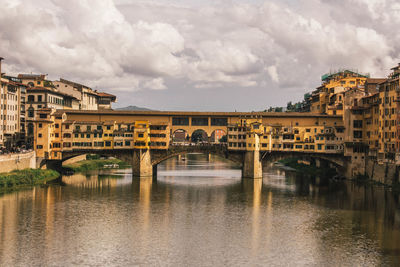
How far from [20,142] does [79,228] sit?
6200 cm

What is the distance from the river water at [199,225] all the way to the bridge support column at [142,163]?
952 centimetres

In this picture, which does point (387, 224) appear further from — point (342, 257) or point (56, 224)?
point (56, 224)

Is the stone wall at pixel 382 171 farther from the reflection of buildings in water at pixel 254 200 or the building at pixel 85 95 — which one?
the building at pixel 85 95

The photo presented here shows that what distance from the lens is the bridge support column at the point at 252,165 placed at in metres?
90.9

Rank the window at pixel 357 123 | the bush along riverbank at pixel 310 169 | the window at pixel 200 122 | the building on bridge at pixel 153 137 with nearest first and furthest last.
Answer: the window at pixel 357 123 → the building on bridge at pixel 153 137 → the window at pixel 200 122 → the bush along riverbank at pixel 310 169

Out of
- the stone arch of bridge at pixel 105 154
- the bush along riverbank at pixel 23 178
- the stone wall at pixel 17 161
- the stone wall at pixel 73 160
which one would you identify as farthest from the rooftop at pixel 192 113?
the stone wall at pixel 73 160

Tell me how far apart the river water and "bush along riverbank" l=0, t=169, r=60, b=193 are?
11.1 feet

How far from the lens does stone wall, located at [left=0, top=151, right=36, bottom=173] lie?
75.6 metres

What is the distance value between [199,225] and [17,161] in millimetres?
40515

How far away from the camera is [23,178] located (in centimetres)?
7769

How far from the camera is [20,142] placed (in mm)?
105500

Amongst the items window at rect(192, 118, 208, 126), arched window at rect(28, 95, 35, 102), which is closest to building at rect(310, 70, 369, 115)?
window at rect(192, 118, 208, 126)

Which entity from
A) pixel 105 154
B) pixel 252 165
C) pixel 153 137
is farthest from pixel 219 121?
pixel 105 154

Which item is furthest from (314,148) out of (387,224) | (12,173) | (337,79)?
(12,173)
